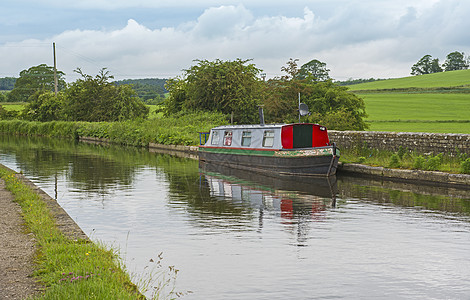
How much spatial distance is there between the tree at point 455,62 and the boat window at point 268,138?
112959 millimetres

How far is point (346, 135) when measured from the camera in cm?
2367

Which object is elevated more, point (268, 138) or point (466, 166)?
point (268, 138)

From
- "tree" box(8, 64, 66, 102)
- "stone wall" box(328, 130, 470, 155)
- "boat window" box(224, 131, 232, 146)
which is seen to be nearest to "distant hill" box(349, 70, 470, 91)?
"tree" box(8, 64, 66, 102)

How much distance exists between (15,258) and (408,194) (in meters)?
11.3

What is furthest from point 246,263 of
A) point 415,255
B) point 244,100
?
point 244,100

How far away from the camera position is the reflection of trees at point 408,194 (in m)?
13.9

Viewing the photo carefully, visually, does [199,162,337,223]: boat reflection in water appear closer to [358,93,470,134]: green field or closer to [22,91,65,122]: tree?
[358,93,470,134]: green field

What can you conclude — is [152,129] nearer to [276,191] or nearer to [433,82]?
[276,191]

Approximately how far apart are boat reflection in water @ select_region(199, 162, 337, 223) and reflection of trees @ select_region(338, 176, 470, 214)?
637 millimetres

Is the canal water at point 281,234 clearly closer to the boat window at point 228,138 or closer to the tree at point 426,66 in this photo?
the boat window at point 228,138

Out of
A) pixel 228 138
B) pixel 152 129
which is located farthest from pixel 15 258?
pixel 152 129

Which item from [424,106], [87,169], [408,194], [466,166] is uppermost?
[424,106]

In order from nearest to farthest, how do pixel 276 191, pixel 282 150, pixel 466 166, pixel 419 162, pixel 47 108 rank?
pixel 276 191 → pixel 466 166 → pixel 419 162 → pixel 282 150 → pixel 47 108

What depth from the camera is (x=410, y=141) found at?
20.3 meters
